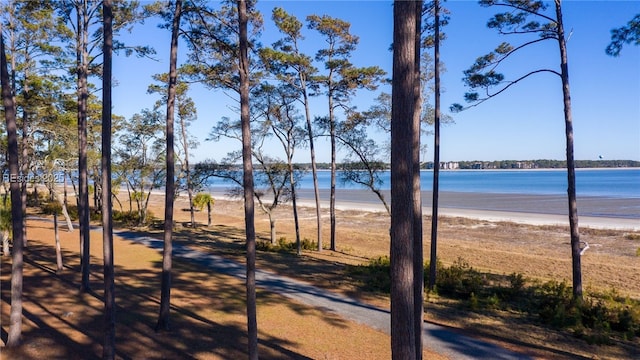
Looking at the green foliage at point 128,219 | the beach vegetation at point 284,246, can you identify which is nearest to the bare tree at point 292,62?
the beach vegetation at point 284,246

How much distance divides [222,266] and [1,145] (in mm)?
11097

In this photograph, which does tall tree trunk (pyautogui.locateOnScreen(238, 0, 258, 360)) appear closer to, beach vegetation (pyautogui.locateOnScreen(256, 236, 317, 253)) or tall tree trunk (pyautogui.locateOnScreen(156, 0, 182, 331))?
tall tree trunk (pyautogui.locateOnScreen(156, 0, 182, 331))

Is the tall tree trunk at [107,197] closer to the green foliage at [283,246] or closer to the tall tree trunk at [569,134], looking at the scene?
the tall tree trunk at [569,134]

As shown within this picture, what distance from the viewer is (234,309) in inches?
453

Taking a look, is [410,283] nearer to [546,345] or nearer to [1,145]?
[546,345]

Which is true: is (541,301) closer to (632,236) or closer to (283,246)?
(283,246)

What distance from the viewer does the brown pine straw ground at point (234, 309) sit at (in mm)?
8633

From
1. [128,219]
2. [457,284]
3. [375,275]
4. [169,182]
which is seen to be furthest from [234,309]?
[128,219]

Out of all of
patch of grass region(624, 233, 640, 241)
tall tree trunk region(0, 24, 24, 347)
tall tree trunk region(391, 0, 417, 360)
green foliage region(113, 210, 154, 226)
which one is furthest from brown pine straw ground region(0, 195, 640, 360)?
green foliage region(113, 210, 154, 226)

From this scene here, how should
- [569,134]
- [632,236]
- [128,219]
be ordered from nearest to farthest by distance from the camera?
1. [569,134]
2. [632,236]
3. [128,219]

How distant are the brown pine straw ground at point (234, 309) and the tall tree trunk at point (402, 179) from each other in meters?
4.23

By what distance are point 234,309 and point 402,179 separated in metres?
8.37

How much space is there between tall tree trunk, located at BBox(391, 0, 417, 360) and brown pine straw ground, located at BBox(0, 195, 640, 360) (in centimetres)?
423

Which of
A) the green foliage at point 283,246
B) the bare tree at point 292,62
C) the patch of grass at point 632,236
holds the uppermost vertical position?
the bare tree at point 292,62
